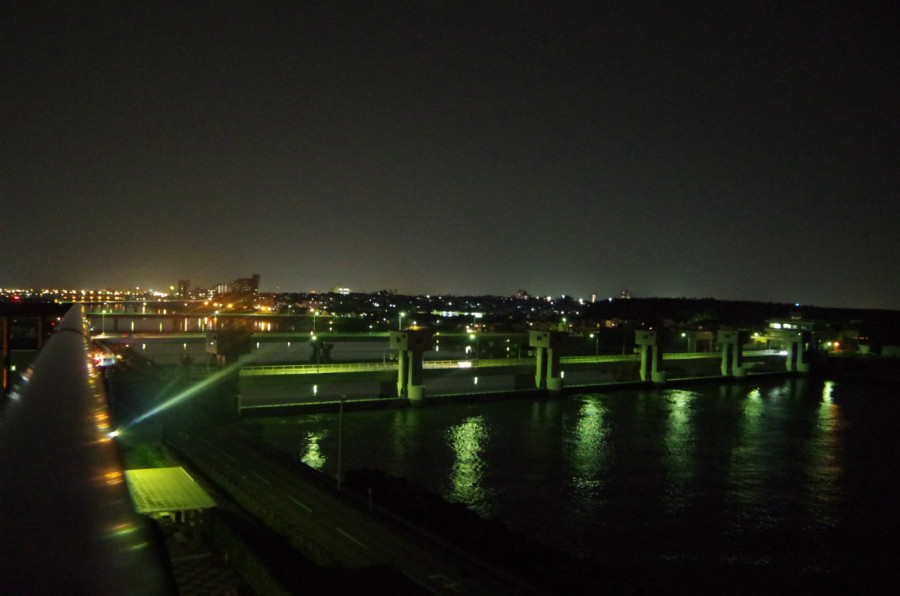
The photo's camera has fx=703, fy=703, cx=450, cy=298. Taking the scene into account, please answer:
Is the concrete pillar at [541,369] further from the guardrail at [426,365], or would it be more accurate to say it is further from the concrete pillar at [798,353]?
the concrete pillar at [798,353]

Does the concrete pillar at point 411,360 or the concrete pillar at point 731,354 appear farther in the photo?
the concrete pillar at point 731,354

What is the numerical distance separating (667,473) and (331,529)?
404 inches

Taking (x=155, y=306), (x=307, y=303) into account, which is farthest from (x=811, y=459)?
(x=307, y=303)

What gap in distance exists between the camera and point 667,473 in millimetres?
16922

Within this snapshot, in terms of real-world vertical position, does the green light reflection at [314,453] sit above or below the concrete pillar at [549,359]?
below

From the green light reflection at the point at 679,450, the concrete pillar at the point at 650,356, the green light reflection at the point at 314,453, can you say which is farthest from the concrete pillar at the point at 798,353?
the green light reflection at the point at 314,453

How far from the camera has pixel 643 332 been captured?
115 feet

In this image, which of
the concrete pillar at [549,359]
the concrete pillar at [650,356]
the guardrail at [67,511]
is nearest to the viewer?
the guardrail at [67,511]

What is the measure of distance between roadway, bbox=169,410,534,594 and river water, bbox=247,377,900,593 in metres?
1.54

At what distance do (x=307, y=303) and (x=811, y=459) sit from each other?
89241 mm

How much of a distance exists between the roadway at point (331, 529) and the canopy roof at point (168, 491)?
1.12 meters

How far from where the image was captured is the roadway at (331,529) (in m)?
7.80

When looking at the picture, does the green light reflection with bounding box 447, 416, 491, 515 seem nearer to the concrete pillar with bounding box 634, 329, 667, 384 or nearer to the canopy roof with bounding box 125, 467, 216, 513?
the canopy roof with bounding box 125, 467, 216, 513

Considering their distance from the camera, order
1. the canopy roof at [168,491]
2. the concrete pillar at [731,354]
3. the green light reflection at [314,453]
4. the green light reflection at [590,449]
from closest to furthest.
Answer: the canopy roof at [168,491] < the green light reflection at [590,449] < the green light reflection at [314,453] < the concrete pillar at [731,354]
